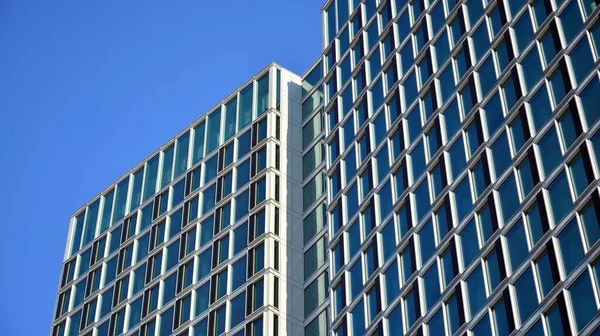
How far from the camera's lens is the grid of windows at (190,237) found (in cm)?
7200

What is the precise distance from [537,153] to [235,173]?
29.9 metres

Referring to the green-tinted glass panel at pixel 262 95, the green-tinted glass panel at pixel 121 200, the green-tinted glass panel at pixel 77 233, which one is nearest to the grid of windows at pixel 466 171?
the green-tinted glass panel at pixel 262 95

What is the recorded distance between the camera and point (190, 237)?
7862 centimetres

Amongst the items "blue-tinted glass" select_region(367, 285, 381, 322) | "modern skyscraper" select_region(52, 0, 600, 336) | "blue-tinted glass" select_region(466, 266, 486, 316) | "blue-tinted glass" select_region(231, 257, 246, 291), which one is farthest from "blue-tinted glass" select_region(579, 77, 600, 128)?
"blue-tinted glass" select_region(231, 257, 246, 291)

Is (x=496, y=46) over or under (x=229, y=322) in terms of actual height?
over

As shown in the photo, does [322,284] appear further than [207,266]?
No

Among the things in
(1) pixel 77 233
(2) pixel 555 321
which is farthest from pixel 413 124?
(1) pixel 77 233

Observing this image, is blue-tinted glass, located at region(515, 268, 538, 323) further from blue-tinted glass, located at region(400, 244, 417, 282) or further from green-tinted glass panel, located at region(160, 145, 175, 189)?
green-tinted glass panel, located at region(160, 145, 175, 189)

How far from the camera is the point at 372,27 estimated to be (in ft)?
240

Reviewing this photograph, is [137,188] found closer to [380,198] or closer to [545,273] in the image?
[380,198]

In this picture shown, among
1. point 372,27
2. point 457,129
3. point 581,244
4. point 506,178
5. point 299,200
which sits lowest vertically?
point 581,244

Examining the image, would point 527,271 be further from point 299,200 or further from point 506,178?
point 299,200

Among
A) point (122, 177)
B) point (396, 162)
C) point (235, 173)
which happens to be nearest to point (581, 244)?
point (396, 162)

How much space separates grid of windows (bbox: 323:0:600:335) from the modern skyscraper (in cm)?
10
